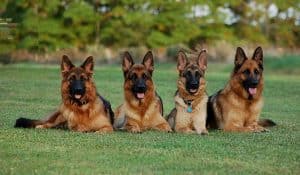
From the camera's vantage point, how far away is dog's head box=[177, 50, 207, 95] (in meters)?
12.4

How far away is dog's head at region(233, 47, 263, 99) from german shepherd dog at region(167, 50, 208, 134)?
24.2 inches

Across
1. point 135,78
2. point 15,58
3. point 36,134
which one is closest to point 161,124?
point 135,78

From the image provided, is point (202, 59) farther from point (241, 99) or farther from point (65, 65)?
point (65, 65)

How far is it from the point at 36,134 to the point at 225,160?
11.5 feet

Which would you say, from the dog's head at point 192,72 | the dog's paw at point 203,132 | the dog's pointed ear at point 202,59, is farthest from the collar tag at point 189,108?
the dog's pointed ear at point 202,59

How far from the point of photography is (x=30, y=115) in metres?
15.3

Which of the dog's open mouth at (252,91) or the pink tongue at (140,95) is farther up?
the dog's open mouth at (252,91)

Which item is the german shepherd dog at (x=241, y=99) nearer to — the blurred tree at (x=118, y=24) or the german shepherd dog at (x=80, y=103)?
the german shepherd dog at (x=80, y=103)

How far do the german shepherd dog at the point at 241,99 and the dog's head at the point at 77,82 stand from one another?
245 cm

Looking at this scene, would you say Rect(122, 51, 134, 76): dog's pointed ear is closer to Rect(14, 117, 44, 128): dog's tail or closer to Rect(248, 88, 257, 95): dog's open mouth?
Rect(14, 117, 44, 128): dog's tail

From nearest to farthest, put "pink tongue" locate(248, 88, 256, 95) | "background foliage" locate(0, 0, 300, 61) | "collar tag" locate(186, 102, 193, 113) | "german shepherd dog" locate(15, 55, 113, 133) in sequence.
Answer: "german shepherd dog" locate(15, 55, 113, 133), "collar tag" locate(186, 102, 193, 113), "pink tongue" locate(248, 88, 256, 95), "background foliage" locate(0, 0, 300, 61)

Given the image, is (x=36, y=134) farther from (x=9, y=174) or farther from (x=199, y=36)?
(x=199, y=36)

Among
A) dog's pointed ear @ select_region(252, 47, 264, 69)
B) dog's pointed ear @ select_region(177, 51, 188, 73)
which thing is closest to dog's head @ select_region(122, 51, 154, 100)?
dog's pointed ear @ select_region(177, 51, 188, 73)

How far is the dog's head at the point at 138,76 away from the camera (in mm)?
12227
